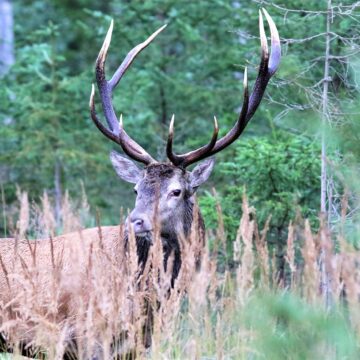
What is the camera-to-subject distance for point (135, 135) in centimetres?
1248

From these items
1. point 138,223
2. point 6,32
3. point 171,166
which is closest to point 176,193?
point 171,166

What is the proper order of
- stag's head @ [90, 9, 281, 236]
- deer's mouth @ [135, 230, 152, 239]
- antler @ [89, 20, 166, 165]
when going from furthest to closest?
antler @ [89, 20, 166, 165]
stag's head @ [90, 9, 281, 236]
deer's mouth @ [135, 230, 152, 239]

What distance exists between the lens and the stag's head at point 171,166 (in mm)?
7043

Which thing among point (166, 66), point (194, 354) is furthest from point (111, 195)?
point (194, 354)

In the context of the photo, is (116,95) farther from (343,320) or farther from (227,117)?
(343,320)

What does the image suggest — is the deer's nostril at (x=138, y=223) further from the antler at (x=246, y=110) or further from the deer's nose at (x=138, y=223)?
the antler at (x=246, y=110)

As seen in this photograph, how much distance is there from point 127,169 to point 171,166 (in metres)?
0.57

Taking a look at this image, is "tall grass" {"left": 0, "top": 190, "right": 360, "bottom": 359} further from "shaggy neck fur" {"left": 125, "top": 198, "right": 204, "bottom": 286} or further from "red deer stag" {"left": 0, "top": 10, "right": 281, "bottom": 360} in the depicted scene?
"shaggy neck fur" {"left": 125, "top": 198, "right": 204, "bottom": 286}

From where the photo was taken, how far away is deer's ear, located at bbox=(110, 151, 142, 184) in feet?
25.2

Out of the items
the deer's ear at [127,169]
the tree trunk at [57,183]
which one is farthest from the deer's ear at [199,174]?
the tree trunk at [57,183]

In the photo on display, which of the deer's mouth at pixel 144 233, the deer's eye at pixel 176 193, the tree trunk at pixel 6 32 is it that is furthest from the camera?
the tree trunk at pixel 6 32

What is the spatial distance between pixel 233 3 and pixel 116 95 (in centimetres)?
234

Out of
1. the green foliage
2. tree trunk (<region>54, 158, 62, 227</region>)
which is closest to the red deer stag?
the green foliage

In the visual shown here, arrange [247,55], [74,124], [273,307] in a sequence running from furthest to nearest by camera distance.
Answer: [74,124] → [247,55] → [273,307]
